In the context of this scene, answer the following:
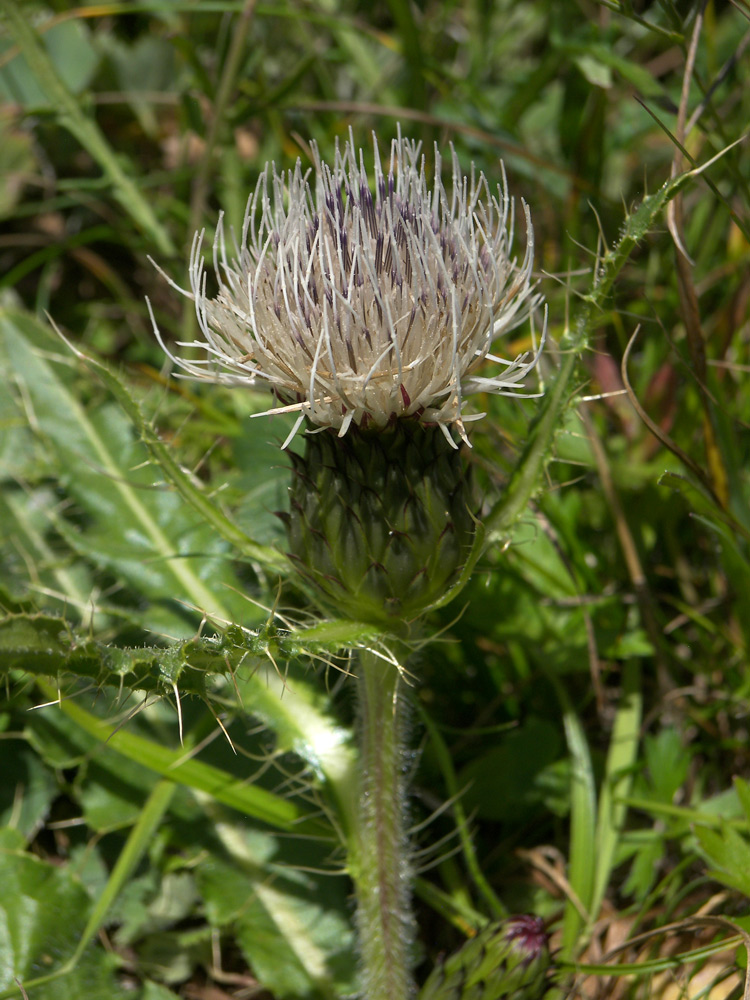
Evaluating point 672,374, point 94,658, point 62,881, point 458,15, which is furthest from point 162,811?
point 458,15

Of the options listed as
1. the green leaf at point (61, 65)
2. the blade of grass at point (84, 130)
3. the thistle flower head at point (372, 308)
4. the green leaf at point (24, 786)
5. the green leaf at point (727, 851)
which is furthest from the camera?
the green leaf at point (61, 65)

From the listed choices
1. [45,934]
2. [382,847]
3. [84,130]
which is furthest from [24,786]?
[84,130]

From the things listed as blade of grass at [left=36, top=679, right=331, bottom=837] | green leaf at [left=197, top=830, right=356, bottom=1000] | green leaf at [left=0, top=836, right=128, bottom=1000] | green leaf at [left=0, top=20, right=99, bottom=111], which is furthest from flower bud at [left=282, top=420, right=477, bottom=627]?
green leaf at [left=0, top=20, right=99, bottom=111]

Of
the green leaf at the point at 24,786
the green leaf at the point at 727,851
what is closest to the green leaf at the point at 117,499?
the green leaf at the point at 24,786

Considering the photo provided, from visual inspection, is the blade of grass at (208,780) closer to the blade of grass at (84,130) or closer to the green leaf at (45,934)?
the green leaf at (45,934)

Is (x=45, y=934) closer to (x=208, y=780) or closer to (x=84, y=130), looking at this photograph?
(x=208, y=780)

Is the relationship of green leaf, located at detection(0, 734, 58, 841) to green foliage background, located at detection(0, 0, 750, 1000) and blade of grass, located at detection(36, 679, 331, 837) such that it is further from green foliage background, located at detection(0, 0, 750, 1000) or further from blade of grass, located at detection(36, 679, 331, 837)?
blade of grass, located at detection(36, 679, 331, 837)

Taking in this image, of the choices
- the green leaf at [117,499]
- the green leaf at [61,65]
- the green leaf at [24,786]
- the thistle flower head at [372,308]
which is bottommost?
the green leaf at [24,786]
